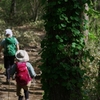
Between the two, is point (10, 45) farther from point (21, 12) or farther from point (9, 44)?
point (21, 12)

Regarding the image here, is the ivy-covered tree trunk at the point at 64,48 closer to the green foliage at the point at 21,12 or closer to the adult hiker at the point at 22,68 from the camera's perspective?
the adult hiker at the point at 22,68

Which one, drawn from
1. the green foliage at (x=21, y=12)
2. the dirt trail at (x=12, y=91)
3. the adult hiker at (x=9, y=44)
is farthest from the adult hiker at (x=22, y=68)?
the green foliage at (x=21, y=12)

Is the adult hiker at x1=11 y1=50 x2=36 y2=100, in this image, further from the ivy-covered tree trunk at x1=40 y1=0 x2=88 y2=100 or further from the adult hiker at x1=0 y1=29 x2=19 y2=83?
the adult hiker at x1=0 y1=29 x2=19 y2=83

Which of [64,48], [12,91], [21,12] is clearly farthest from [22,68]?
[21,12]

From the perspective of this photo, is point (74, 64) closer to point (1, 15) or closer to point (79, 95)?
point (79, 95)

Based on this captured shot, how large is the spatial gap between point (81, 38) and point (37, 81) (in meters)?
5.51

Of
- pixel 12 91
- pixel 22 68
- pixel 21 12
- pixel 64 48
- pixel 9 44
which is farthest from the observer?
pixel 21 12

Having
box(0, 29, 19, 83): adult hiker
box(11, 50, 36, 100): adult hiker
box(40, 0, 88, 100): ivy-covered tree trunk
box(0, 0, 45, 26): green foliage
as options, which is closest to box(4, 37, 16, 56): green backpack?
box(0, 29, 19, 83): adult hiker

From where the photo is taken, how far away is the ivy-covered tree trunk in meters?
5.44

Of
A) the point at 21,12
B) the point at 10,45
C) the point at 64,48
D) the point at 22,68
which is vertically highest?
the point at 21,12

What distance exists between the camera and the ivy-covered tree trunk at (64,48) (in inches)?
214

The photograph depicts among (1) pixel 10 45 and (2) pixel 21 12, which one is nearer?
(1) pixel 10 45

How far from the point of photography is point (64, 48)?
552cm

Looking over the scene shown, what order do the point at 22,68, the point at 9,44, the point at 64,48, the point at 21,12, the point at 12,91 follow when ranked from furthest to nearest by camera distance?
the point at 21,12 < the point at 12,91 < the point at 9,44 < the point at 22,68 < the point at 64,48
